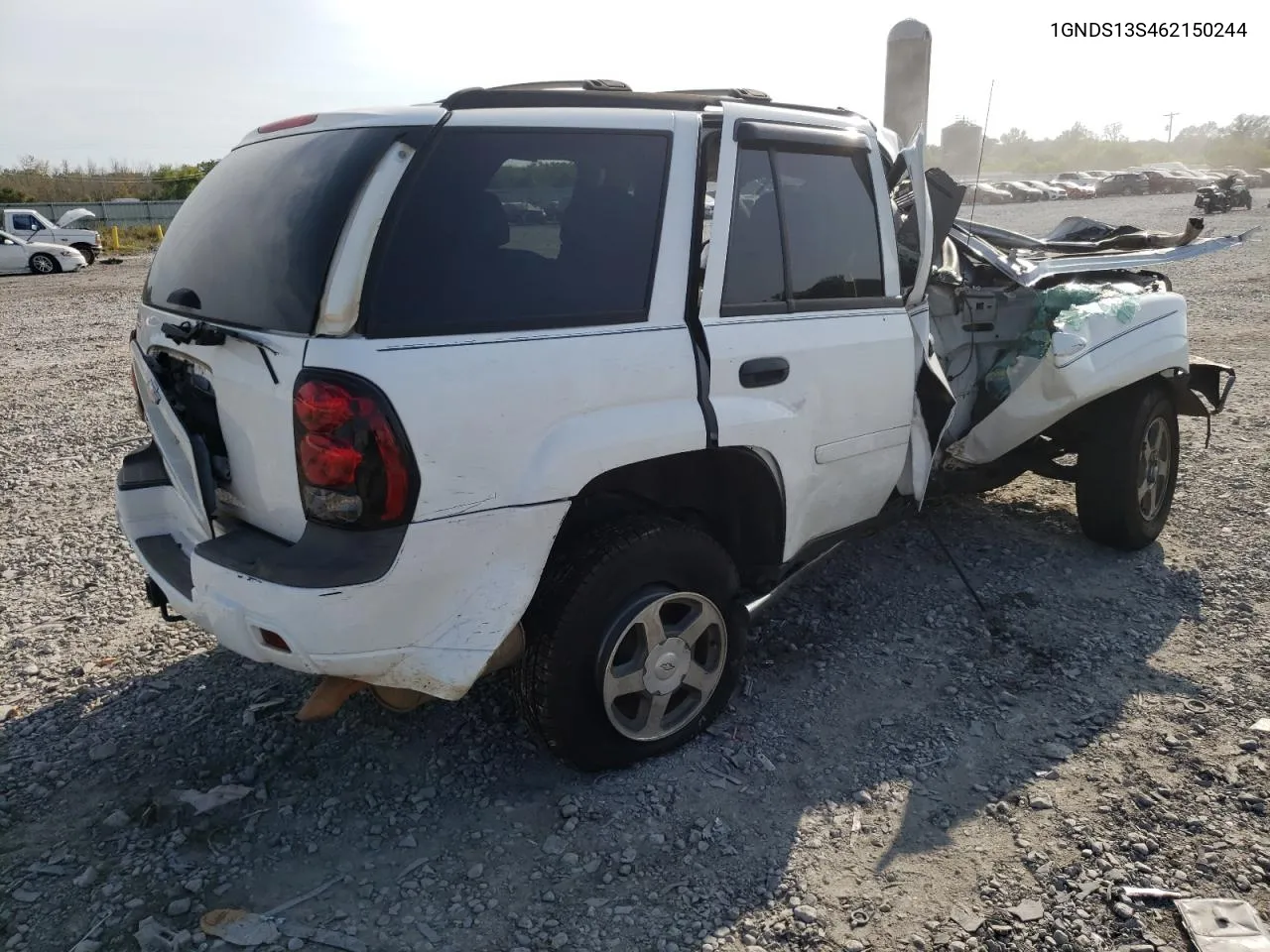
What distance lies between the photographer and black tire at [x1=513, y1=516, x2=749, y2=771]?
Answer: 2.81 m

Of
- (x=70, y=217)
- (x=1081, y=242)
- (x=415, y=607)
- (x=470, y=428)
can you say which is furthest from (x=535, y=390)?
(x=70, y=217)

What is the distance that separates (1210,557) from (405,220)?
14.1 feet

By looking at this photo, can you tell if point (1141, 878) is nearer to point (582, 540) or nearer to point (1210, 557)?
point (582, 540)

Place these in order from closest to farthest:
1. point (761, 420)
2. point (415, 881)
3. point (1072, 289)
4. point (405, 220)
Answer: point (405, 220) < point (415, 881) < point (761, 420) < point (1072, 289)

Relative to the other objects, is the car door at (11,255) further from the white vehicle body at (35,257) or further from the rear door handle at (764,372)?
the rear door handle at (764,372)

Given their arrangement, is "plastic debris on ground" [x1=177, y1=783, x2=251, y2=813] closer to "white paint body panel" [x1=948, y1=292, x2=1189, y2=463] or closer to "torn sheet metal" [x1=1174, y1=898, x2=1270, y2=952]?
"torn sheet metal" [x1=1174, y1=898, x2=1270, y2=952]

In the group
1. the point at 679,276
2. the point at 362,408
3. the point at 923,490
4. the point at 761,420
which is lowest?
the point at 923,490

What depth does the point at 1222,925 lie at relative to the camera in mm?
2443

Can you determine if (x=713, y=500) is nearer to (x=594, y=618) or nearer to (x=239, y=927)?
(x=594, y=618)

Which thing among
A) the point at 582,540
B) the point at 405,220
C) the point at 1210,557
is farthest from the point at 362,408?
the point at 1210,557

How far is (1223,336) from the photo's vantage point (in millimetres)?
10922

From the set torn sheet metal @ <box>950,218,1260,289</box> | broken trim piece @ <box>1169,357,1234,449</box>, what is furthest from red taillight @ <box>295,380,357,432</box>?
broken trim piece @ <box>1169,357,1234,449</box>

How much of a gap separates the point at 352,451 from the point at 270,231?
2.61ft

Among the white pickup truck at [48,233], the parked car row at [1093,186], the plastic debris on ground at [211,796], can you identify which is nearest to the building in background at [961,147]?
the plastic debris on ground at [211,796]
